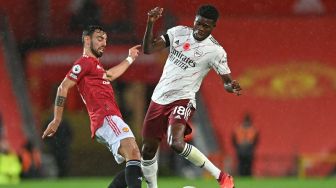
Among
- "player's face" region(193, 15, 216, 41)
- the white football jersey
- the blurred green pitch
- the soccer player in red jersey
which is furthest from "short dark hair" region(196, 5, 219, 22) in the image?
the blurred green pitch

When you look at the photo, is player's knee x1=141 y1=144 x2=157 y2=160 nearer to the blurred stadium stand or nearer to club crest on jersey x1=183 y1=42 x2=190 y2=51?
club crest on jersey x1=183 y1=42 x2=190 y2=51

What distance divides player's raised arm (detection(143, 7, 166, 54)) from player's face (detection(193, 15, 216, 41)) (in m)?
0.36

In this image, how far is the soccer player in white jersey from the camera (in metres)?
11.2

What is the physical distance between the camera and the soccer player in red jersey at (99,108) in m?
10.3

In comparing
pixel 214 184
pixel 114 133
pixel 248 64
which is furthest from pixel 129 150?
pixel 248 64

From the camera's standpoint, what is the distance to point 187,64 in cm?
1134

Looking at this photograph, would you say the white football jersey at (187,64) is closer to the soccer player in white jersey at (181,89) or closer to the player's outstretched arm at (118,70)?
the soccer player in white jersey at (181,89)

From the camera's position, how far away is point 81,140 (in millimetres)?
22625

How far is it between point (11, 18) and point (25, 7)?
1.77 ft

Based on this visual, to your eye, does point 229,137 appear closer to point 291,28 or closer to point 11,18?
point 291,28

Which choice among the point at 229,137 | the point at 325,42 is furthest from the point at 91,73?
the point at 325,42

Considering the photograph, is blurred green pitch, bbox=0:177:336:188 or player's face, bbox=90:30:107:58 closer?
player's face, bbox=90:30:107:58

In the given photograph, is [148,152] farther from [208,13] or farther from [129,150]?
[208,13]

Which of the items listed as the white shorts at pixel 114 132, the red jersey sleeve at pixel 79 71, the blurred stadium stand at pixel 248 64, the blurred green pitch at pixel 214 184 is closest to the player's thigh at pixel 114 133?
the white shorts at pixel 114 132
